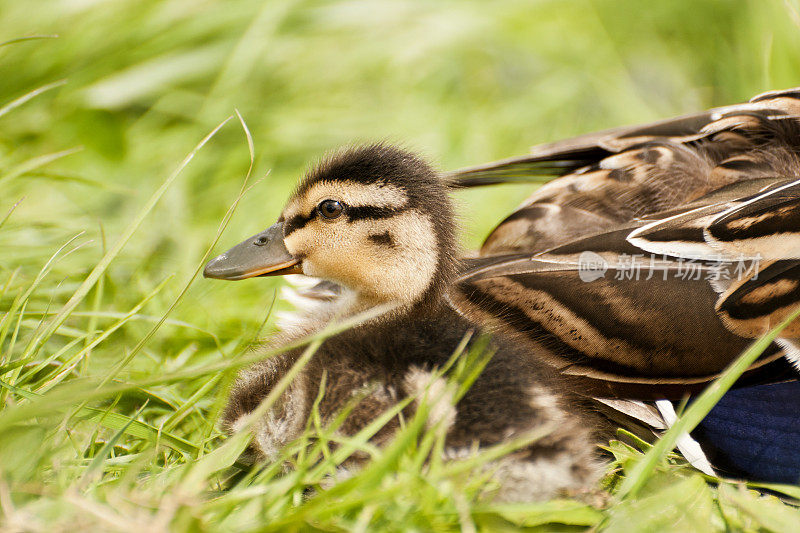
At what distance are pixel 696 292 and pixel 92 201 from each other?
73.0 inches

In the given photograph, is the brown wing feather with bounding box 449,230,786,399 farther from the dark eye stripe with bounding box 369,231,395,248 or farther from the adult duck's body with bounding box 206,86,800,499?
the dark eye stripe with bounding box 369,231,395,248

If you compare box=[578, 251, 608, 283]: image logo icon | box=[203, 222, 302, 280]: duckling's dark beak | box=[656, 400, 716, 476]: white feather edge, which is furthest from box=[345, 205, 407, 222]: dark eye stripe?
box=[656, 400, 716, 476]: white feather edge

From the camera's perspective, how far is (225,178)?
2.78 metres

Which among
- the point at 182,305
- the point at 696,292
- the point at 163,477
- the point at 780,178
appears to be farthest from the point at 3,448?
the point at 780,178

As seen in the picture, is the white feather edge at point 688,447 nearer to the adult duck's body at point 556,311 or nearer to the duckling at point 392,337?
the adult duck's body at point 556,311

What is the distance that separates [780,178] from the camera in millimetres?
1621

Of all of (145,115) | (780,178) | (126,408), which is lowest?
(126,408)

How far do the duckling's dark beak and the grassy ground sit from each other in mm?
93

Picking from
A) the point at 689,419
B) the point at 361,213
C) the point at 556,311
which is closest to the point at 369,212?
the point at 361,213

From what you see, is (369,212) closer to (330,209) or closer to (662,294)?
(330,209)

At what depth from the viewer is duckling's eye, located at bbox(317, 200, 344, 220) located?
1.55m

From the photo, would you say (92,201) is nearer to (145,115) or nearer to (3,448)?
(145,115)

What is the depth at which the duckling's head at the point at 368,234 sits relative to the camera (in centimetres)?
151

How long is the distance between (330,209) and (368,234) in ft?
0.30
